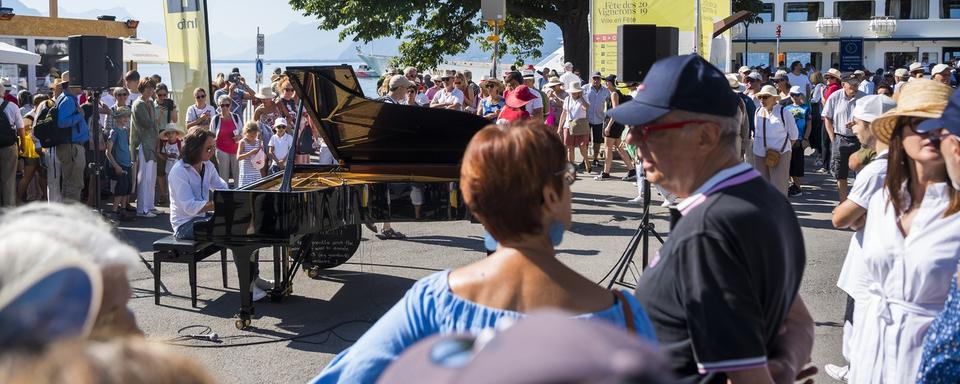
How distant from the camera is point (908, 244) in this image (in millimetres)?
2979

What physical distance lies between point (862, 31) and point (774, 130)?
50.8 meters

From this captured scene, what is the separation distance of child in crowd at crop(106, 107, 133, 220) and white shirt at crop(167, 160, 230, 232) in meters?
4.91

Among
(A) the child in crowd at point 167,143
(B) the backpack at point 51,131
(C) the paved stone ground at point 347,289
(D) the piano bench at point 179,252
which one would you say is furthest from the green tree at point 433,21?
(D) the piano bench at point 179,252

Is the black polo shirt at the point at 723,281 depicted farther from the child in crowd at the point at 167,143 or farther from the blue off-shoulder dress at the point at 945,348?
the child in crowd at the point at 167,143

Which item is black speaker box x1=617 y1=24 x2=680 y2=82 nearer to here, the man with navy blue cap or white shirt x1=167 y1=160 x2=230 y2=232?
white shirt x1=167 y1=160 x2=230 y2=232

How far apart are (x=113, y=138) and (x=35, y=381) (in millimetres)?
12303

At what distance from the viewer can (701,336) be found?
2119mm

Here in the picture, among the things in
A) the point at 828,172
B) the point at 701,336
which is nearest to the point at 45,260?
the point at 701,336

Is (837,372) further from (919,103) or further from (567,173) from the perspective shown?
(567,173)

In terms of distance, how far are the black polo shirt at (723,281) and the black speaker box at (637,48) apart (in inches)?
293

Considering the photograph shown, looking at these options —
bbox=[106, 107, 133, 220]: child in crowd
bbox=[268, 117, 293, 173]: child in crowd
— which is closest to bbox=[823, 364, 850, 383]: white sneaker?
bbox=[268, 117, 293, 173]: child in crowd

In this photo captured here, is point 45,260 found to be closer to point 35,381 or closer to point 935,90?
point 35,381

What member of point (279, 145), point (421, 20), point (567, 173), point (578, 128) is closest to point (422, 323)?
point (567, 173)

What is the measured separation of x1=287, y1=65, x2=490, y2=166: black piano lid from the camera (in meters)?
7.90
